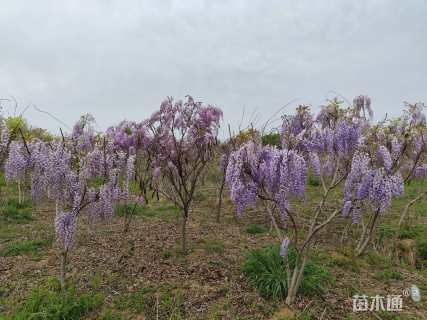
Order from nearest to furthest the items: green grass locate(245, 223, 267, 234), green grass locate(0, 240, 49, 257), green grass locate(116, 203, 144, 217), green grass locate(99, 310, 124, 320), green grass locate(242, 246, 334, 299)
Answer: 1. green grass locate(99, 310, 124, 320)
2. green grass locate(242, 246, 334, 299)
3. green grass locate(0, 240, 49, 257)
4. green grass locate(245, 223, 267, 234)
5. green grass locate(116, 203, 144, 217)

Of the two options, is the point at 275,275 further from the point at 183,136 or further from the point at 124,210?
the point at 124,210

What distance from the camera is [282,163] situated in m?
4.80

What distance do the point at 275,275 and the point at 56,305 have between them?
328 cm

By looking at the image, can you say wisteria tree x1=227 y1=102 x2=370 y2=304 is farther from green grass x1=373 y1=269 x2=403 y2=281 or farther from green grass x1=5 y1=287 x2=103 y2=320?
green grass x1=5 y1=287 x2=103 y2=320

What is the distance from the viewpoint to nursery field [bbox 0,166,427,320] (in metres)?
5.14

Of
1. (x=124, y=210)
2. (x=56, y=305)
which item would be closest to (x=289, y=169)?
(x=56, y=305)

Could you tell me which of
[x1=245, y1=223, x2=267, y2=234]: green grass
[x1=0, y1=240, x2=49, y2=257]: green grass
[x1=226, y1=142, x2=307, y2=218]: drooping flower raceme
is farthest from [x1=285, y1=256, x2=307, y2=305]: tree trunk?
[x1=0, y1=240, x2=49, y2=257]: green grass

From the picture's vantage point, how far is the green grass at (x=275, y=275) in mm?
5368

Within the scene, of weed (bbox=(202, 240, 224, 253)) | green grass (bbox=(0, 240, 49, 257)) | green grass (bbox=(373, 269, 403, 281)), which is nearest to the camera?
green grass (bbox=(373, 269, 403, 281))

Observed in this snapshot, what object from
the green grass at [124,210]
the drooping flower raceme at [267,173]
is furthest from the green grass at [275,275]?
the green grass at [124,210]

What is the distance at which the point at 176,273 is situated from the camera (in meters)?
6.13

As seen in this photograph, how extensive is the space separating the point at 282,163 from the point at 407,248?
5.07 meters

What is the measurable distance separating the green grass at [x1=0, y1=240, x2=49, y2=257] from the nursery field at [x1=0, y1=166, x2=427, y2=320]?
0.06 ft

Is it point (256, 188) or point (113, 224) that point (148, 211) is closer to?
point (113, 224)
